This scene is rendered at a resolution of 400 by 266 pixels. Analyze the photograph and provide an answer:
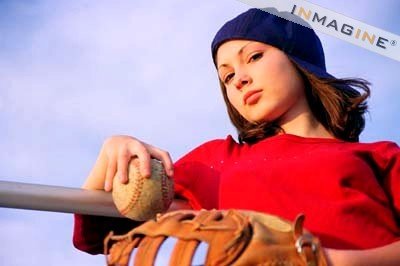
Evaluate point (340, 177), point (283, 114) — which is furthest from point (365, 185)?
point (283, 114)

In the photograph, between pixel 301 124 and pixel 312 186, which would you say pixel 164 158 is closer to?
pixel 312 186

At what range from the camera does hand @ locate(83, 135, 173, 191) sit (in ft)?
5.44

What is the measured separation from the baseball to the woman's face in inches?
14.9

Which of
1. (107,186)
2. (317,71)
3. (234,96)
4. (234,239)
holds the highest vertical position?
(317,71)

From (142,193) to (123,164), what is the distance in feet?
0.27

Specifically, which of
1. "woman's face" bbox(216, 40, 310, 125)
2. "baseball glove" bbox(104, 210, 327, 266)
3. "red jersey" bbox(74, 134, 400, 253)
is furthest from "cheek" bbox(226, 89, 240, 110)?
"baseball glove" bbox(104, 210, 327, 266)

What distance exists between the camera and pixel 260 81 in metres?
1.94

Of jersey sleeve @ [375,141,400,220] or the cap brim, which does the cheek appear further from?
jersey sleeve @ [375,141,400,220]

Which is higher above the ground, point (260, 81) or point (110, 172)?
point (260, 81)

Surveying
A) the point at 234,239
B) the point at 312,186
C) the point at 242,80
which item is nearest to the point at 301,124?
the point at 242,80

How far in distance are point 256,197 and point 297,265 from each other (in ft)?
1.56

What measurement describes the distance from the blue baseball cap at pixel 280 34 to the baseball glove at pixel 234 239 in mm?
838

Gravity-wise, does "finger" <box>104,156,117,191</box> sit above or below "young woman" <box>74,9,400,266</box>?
below

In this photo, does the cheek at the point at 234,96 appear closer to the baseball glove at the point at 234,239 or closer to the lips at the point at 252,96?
the lips at the point at 252,96
